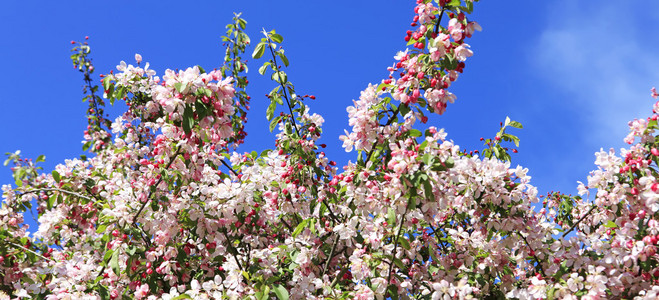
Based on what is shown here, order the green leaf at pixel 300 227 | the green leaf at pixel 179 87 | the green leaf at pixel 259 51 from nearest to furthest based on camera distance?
the green leaf at pixel 179 87 → the green leaf at pixel 300 227 → the green leaf at pixel 259 51

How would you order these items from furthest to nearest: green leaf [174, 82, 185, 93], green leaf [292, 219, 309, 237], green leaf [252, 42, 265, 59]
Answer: green leaf [252, 42, 265, 59]
green leaf [292, 219, 309, 237]
green leaf [174, 82, 185, 93]

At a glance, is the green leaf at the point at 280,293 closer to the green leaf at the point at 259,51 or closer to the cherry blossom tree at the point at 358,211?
the cherry blossom tree at the point at 358,211

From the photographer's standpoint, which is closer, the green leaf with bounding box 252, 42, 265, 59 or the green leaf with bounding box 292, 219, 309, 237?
the green leaf with bounding box 292, 219, 309, 237

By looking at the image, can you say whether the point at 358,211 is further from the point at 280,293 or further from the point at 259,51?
the point at 259,51

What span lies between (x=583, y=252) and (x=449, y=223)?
1916mm

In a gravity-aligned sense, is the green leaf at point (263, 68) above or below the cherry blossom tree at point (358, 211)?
above

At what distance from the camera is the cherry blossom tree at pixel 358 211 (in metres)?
3.78

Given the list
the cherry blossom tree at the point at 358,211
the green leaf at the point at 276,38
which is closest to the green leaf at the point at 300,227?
the cherry blossom tree at the point at 358,211

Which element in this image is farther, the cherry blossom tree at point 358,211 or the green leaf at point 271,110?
the green leaf at point 271,110

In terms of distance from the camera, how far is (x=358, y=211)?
13.8ft

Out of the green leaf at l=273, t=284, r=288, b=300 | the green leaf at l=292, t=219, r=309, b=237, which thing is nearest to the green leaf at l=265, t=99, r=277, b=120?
the green leaf at l=292, t=219, r=309, b=237

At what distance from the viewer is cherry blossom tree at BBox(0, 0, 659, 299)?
3781 mm

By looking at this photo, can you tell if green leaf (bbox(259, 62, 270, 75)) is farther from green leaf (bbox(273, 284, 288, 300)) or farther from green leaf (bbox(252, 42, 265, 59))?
green leaf (bbox(273, 284, 288, 300))

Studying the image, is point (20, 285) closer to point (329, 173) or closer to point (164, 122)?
point (164, 122)
